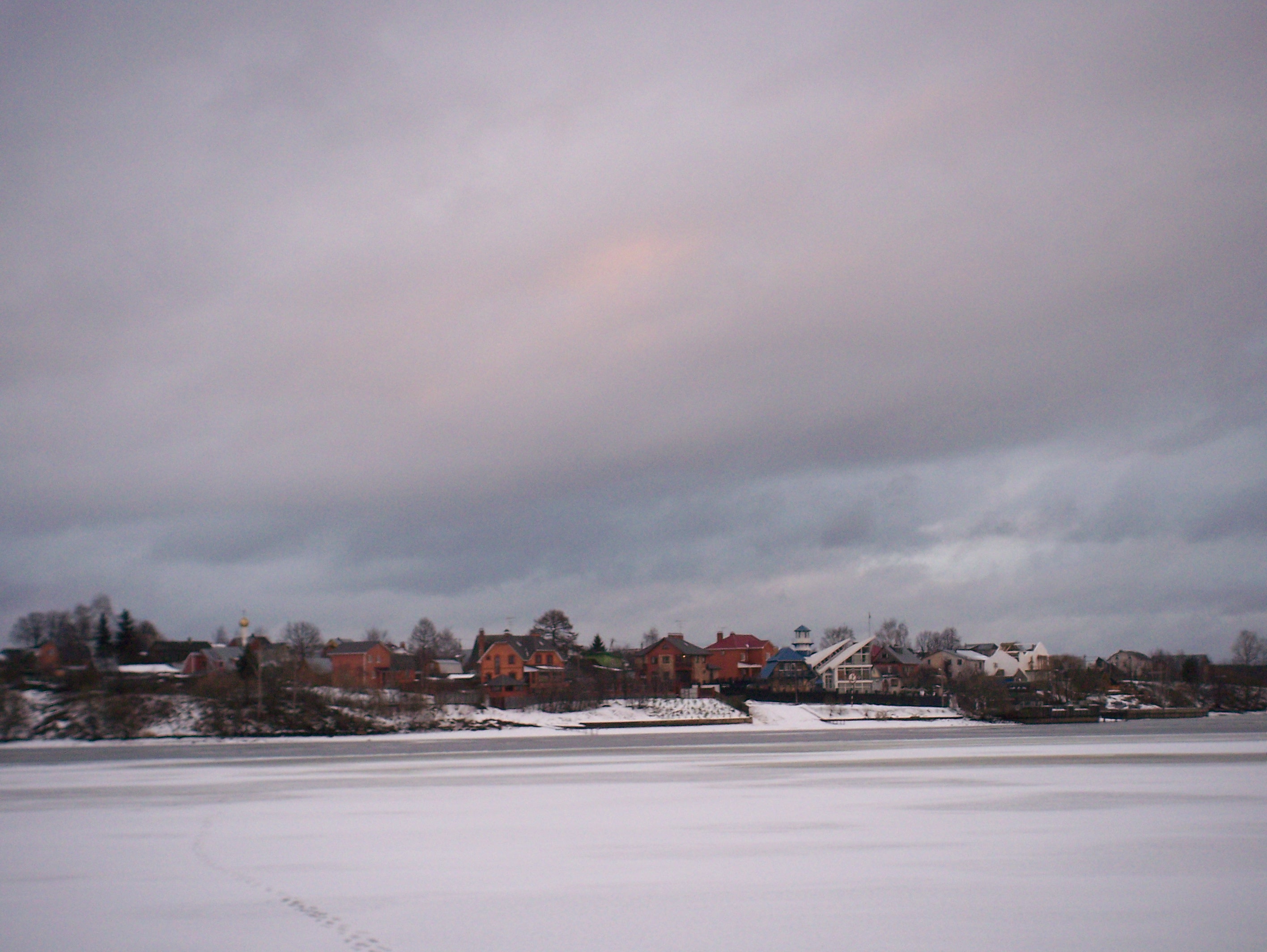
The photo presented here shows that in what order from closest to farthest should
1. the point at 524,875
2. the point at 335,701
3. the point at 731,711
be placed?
the point at 524,875 < the point at 335,701 < the point at 731,711

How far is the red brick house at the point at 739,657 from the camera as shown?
13750cm

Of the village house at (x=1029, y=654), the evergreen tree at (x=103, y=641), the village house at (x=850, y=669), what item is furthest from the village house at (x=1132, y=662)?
the evergreen tree at (x=103, y=641)

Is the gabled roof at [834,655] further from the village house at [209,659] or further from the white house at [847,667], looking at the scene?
the village house at [209,659]

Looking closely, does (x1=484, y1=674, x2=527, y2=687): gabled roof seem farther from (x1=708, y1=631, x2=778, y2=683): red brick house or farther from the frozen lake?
the frozen lake

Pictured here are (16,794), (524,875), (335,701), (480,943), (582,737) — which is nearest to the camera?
(480,943)

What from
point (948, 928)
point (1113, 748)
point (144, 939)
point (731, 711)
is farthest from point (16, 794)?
point (731, 711)

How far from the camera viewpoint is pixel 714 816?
2250 cm

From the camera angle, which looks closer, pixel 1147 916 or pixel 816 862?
pixel 1147 916

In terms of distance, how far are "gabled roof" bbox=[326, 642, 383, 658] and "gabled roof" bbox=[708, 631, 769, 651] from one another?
39.7m

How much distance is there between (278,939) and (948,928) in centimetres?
683

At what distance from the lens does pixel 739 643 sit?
141 m

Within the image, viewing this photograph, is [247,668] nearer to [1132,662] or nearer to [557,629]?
[557,629]

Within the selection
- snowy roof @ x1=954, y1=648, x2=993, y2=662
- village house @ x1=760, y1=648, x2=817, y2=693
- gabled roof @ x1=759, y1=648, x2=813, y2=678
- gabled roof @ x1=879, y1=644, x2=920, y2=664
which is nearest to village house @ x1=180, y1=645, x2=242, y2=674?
village house @ x1=760, y1=648, x2=817, y2=693

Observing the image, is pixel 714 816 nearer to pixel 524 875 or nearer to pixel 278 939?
pixel 524 875
